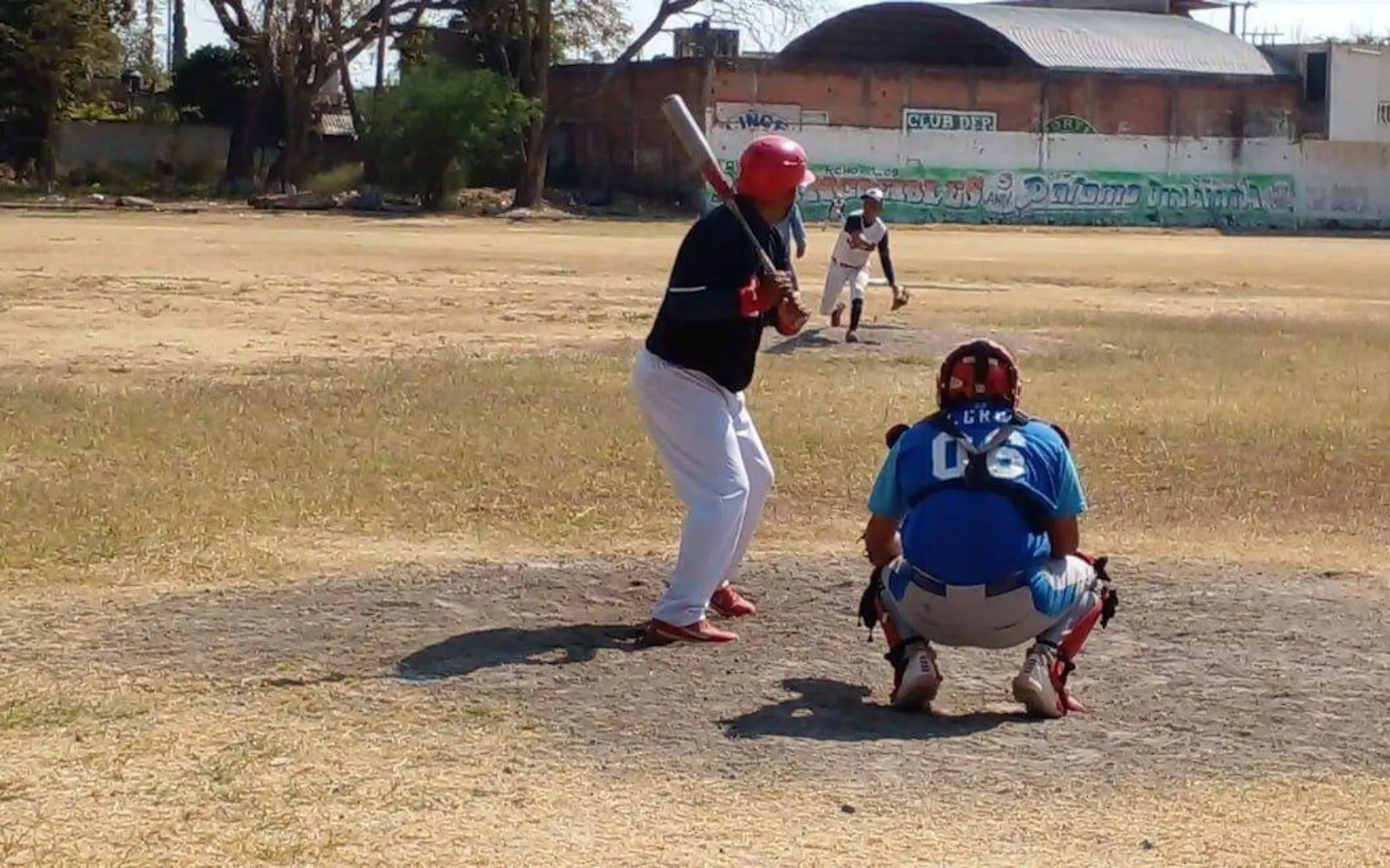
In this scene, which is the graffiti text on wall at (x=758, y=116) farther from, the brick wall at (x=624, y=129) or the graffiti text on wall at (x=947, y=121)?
the graffiti text on wall at (x=947, y=121)

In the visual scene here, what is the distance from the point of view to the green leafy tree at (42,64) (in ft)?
201

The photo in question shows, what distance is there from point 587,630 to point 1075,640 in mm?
2069

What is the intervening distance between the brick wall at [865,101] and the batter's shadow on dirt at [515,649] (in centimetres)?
5436

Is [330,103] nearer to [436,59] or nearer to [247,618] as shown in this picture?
[436,59]

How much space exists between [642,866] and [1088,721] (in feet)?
7.02

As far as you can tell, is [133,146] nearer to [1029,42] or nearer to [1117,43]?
[1029,42]

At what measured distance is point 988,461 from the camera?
6570 millimetres

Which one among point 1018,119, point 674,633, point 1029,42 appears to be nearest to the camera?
point 674,633

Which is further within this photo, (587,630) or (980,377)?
(587,630)

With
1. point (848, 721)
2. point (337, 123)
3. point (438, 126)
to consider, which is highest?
point (337, 123)

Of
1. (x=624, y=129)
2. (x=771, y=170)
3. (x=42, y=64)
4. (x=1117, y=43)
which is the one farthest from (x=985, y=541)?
(x=1117, y=43)

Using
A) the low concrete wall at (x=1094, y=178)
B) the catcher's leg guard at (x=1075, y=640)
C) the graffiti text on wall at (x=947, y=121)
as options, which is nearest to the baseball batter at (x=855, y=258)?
the catcher's leg guard at (x=1075, y=640)

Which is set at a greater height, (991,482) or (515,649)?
(991,482)

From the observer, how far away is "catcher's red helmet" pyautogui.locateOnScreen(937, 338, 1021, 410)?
667 cm
